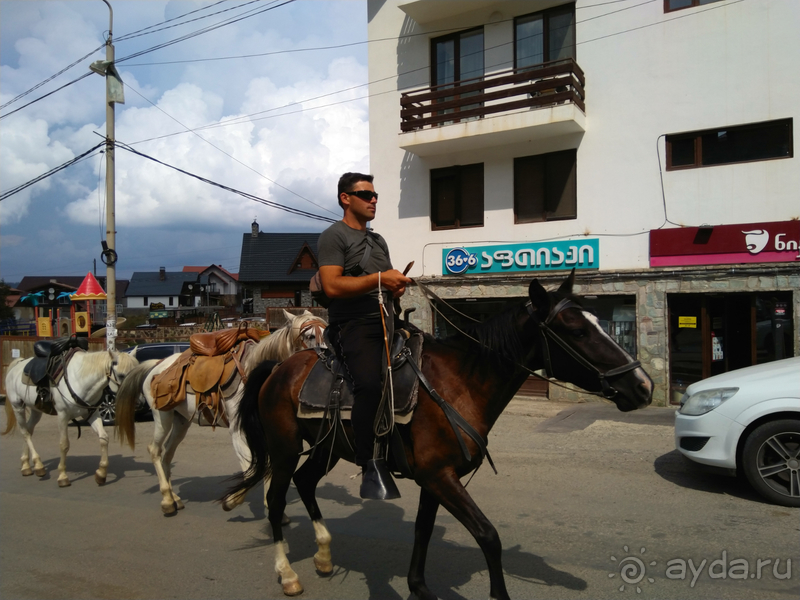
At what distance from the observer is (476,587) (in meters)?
3.87

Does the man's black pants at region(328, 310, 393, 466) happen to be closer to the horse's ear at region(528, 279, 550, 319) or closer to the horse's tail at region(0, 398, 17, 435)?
the horse's ear at region(528, 279, 550, 319)

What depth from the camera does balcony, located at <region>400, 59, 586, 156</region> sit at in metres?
12.0

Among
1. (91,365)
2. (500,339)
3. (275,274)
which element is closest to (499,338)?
(500,339)

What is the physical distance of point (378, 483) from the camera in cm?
338

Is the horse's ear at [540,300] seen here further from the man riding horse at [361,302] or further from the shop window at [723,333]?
the shop window at [723,333]

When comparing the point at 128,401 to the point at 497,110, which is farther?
the point at 497,110

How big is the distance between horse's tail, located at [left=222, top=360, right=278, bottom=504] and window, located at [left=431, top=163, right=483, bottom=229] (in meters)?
9.76

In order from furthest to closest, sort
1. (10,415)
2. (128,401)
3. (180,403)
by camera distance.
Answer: (10,415)
(128,401)
(180,403)

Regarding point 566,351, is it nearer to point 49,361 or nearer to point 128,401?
point 128,401

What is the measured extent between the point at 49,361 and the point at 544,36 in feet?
39.1

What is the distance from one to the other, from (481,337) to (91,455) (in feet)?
26.7

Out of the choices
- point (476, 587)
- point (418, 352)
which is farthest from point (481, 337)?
point (476, 587)

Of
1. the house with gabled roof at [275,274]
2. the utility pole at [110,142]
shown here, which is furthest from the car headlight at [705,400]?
the house with gabled roof at [275,274]

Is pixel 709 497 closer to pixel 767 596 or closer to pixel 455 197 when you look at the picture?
pixel 767 596
